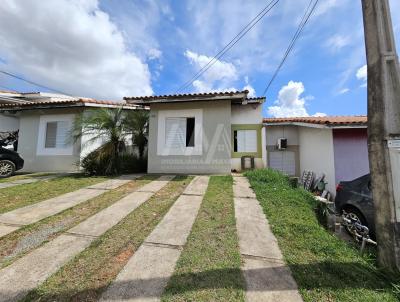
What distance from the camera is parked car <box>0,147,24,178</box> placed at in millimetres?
8625

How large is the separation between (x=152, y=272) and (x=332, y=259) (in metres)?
2.50

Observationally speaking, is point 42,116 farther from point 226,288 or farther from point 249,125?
point 226,288

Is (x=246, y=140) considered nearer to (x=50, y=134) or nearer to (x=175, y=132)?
(x=175, y=132)

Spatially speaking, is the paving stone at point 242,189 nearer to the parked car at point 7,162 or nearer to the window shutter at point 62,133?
the window shutter at point 62,133

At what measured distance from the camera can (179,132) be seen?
9617 millimetres

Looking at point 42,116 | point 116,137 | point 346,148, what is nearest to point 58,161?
point 42,116

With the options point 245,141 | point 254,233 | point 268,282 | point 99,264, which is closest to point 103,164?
point 245,141

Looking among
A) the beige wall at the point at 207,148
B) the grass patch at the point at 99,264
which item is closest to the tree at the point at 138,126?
the beige wall at the point at 207,148

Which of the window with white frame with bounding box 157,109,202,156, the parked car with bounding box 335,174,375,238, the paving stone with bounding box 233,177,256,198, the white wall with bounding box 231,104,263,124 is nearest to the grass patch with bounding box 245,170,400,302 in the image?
the parked car with bounding box 335,174,375,238

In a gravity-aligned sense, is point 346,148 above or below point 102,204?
above

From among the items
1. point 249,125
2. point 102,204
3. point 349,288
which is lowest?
point 349,288

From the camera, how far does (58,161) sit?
1069 centimetres

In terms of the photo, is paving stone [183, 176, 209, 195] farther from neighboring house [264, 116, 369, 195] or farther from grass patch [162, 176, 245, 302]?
neighboring house [264, 116, 369, 195]

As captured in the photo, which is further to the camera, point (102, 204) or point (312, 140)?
point (312, 140)
